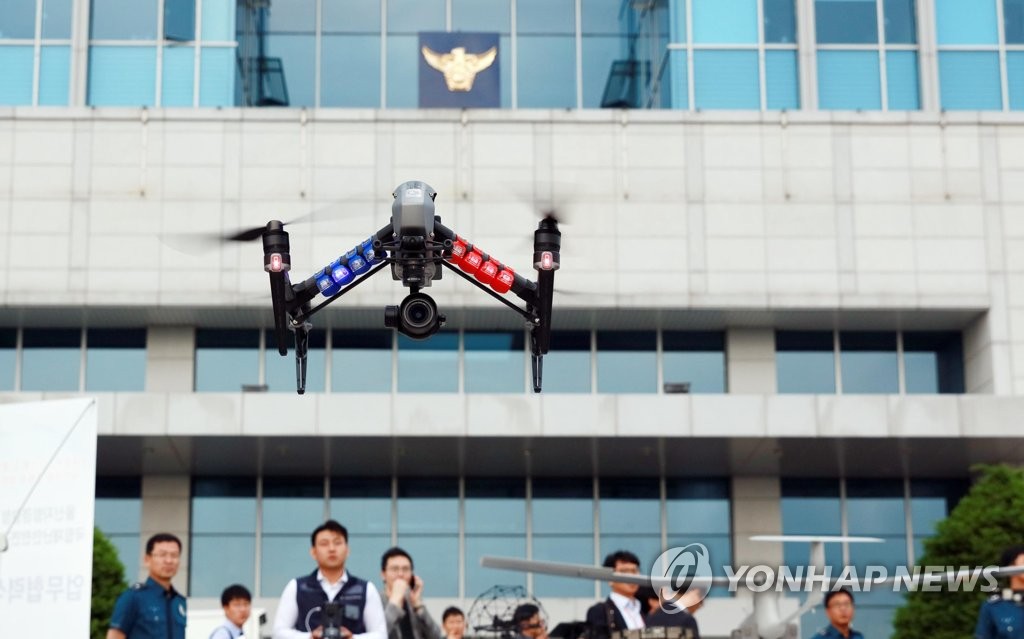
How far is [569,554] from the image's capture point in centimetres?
2780

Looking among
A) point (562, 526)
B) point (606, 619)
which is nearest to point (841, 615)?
point (606, 619)

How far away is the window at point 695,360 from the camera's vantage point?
91.8 feet

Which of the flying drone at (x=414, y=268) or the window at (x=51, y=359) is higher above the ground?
the window at (x=51, y=359)

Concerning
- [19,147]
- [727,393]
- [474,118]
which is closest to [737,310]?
[727,393]

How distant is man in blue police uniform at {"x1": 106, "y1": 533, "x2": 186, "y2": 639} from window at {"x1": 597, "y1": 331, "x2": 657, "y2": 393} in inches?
717

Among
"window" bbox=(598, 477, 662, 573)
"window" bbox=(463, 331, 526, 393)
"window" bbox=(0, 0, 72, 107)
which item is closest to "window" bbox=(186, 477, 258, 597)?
"window" bbox=(463, 331, 526, 393)

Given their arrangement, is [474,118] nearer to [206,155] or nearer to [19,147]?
[206,155]

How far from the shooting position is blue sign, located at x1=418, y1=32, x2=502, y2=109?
28.2 m

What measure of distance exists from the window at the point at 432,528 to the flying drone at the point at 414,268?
16.0 m

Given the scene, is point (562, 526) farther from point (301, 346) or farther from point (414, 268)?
point (414, 268)

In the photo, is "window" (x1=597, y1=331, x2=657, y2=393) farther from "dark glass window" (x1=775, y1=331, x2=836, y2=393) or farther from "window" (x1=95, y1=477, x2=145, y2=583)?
"window" (x1=95, y1=477, x2=145, y2=583)

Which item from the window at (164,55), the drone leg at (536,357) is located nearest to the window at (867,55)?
the window at (164,55)

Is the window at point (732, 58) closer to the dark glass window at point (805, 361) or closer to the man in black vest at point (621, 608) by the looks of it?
the dark glass window at point (805, 361)

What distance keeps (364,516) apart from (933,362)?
33.2ft
